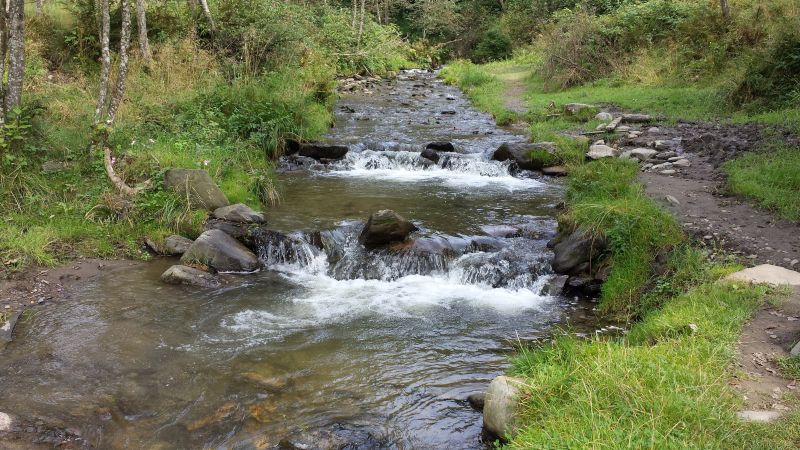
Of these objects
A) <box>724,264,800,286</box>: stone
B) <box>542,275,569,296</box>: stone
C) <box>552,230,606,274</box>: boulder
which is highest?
<box>724,264,800,286</box>: stone

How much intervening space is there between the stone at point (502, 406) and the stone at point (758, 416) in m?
1.44

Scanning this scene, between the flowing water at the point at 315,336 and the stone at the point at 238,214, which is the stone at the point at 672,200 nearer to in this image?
the flowing water at the point at 315,336

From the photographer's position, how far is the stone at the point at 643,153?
11.3 meters

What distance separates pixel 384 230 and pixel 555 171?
5.37 metres

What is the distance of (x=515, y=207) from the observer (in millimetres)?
10766

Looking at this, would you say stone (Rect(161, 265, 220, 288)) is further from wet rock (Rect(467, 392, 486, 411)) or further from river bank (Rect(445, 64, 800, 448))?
river bank (Rect(445, 64, 800, 448))

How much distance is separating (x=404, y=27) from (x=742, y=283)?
45.9 m

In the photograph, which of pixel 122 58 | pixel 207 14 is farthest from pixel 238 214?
pixel 207 14

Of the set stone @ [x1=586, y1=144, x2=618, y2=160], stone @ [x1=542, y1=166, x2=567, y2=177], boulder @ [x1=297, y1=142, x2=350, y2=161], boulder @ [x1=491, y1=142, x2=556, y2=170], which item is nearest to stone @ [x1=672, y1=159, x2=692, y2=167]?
stone @ [x1=586, y1=144, x2=618, y2=160]

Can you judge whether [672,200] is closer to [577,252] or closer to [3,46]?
[577,252]

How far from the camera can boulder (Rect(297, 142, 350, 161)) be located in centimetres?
1405

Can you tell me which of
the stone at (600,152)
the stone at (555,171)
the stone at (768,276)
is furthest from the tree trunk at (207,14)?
the stone at (768,276)

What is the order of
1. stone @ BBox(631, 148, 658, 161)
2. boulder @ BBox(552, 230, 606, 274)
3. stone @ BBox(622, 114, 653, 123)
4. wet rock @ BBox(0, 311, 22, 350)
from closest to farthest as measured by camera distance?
wet rock @ BBox(0, 311, 22, 350) → boulder @ BBox(552, 230, 606, 274) → stone @ BBox(631, 148, 658, 161) → stone @ BBox(622, 114, 653, 123)

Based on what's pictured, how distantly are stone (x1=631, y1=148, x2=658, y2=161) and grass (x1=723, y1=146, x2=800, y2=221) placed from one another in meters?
1.59
